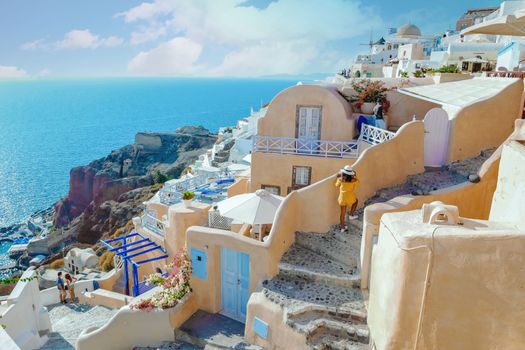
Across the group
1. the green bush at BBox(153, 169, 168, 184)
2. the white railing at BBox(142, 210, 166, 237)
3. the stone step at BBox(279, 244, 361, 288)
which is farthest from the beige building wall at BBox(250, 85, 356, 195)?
the green bush at BBox(153, 169, 168, 184)

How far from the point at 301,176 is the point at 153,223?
7.23 metres

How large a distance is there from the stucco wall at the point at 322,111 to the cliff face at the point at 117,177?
111ft

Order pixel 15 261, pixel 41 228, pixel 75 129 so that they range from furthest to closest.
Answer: pixel 75 129 < pixel 41 228 < pixel 15 261

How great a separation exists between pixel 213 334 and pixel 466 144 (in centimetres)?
1160

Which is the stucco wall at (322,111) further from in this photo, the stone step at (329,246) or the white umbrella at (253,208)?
the stone step at (329,246)

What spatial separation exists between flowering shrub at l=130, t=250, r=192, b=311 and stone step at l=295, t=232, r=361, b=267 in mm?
3745

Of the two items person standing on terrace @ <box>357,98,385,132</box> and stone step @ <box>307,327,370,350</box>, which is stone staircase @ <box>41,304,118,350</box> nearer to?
stone step @ <box>307,327,370,350</box>

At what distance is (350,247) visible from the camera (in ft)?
39.1

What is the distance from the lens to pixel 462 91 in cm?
→ 1625

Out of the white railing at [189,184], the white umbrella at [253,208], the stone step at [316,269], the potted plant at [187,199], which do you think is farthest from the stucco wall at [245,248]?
the white railing at [189,184]

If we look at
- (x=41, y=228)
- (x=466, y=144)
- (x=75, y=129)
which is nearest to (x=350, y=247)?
(x=466, y=144)

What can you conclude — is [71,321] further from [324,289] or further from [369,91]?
[369,91]

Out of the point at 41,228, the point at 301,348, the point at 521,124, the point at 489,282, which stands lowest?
the point at 41,228

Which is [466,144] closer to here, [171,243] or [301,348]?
[301,348]
